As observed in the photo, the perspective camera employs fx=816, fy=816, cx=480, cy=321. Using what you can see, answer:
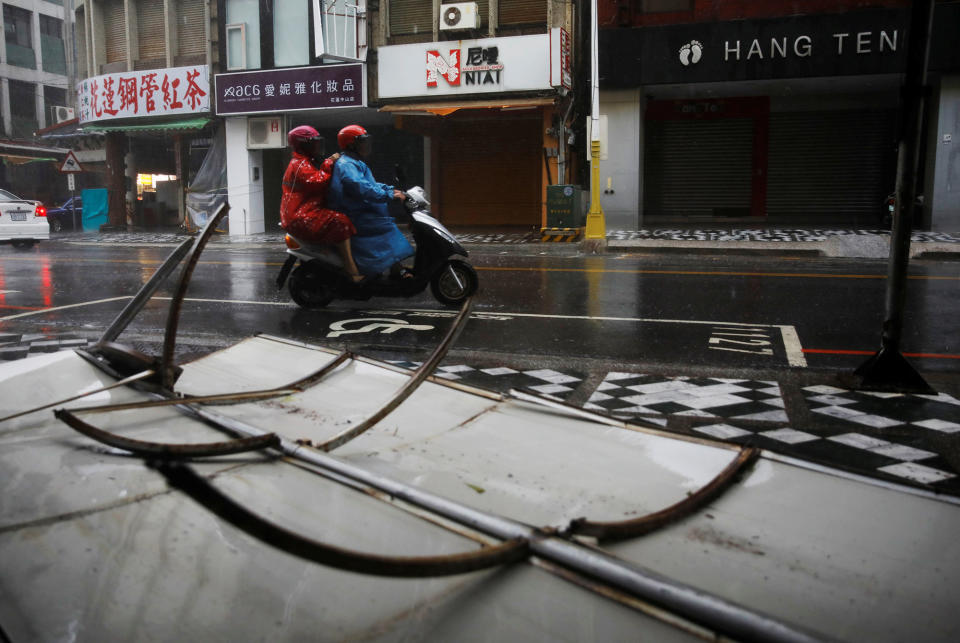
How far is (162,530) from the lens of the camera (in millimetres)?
1667

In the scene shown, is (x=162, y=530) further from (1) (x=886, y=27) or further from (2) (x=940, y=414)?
(1) (x=886, y=27)

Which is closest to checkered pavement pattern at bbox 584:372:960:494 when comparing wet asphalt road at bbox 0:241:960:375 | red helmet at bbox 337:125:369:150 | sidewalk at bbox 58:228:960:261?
wet asphalt road at bbox 0:241:960:375

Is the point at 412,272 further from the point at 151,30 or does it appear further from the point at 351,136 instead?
the point at 151,30

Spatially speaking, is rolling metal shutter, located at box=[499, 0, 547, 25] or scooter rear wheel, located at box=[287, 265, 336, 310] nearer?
scooter rear wheel, located at box=[287, 265, 336, 310]

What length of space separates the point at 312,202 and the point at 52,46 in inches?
1768

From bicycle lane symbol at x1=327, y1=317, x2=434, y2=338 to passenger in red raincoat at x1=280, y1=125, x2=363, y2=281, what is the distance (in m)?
0.61

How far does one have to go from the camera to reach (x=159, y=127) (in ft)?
83.1

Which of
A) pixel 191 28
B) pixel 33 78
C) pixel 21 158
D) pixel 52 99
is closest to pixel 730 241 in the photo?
pixel 191 28

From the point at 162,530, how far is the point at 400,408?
99cm

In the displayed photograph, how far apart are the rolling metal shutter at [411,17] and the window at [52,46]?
3097cm

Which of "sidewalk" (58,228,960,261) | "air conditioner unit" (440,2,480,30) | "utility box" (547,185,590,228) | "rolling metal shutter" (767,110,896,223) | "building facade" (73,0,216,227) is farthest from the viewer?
"building facade" (73,0,216,227)

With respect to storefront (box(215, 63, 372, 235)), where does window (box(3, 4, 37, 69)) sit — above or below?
above

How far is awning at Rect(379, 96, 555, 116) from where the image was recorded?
67.0ft

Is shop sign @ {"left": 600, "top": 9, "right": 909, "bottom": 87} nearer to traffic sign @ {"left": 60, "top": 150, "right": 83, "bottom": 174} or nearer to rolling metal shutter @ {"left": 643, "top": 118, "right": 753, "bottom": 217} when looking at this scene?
rolling metal shutter @ {"left": 643, "top": 118, "right": 753, "bottom": 217}
